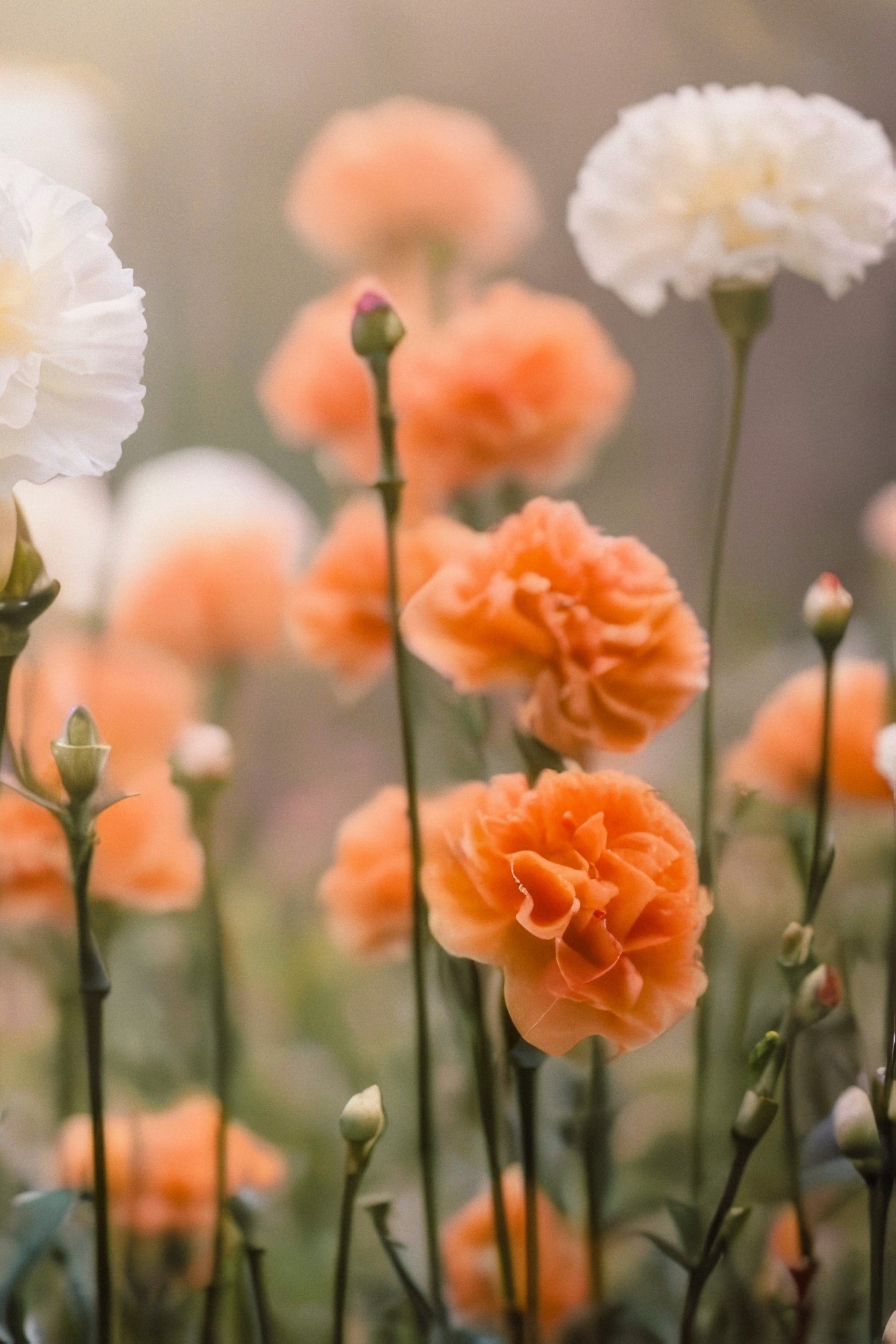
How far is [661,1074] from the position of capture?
18.0 inches

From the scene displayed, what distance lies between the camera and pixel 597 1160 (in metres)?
0.33

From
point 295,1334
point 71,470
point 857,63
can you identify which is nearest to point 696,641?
point 71,470

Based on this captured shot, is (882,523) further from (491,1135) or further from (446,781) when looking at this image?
(491,1135)

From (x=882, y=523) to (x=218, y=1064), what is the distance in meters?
0.36

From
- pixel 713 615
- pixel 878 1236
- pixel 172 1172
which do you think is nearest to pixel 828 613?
pixel 713 615

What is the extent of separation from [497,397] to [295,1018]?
0.91 feet

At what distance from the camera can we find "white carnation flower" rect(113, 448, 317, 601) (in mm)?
469

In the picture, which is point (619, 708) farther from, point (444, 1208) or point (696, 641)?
point (444, 1208)

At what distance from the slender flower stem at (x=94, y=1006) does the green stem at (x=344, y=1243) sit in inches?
2.0

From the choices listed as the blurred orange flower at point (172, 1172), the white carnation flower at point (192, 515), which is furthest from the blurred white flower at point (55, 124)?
the blurred orange flower at point (172, 1172)

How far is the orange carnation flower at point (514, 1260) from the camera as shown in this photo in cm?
33

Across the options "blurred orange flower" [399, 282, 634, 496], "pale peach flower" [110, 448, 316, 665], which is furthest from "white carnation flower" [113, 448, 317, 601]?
"blurred orange flower" [399, 282, 634, 496]

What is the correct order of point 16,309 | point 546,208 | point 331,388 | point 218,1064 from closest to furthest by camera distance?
point 16,309, point 218,1064, point 331,388, point 546,208

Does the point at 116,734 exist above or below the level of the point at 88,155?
below
